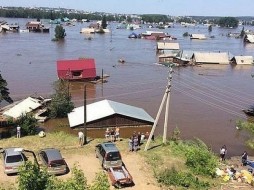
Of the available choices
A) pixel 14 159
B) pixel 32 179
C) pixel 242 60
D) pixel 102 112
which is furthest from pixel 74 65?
pixel 32 179

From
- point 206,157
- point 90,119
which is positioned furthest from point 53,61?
point 206,157

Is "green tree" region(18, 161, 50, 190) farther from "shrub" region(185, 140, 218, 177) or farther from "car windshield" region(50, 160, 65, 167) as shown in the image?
"shrub" region(185, 140, 218, 177)

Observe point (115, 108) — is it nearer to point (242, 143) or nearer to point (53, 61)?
point (242, 143)

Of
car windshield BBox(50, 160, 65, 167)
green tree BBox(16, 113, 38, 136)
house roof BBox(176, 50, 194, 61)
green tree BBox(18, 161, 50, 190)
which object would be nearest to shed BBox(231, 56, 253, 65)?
house roof BBox(176, 50, 194, 61)

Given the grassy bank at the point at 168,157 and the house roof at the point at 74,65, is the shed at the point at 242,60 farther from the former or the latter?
the grassy bank at the point at 168,157

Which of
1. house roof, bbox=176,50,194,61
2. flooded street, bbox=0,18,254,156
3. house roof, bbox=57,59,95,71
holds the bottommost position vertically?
flooded street, bbox=0,18,254,156

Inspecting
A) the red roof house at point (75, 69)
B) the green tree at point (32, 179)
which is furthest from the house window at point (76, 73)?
the green tree at point (32, 179)
